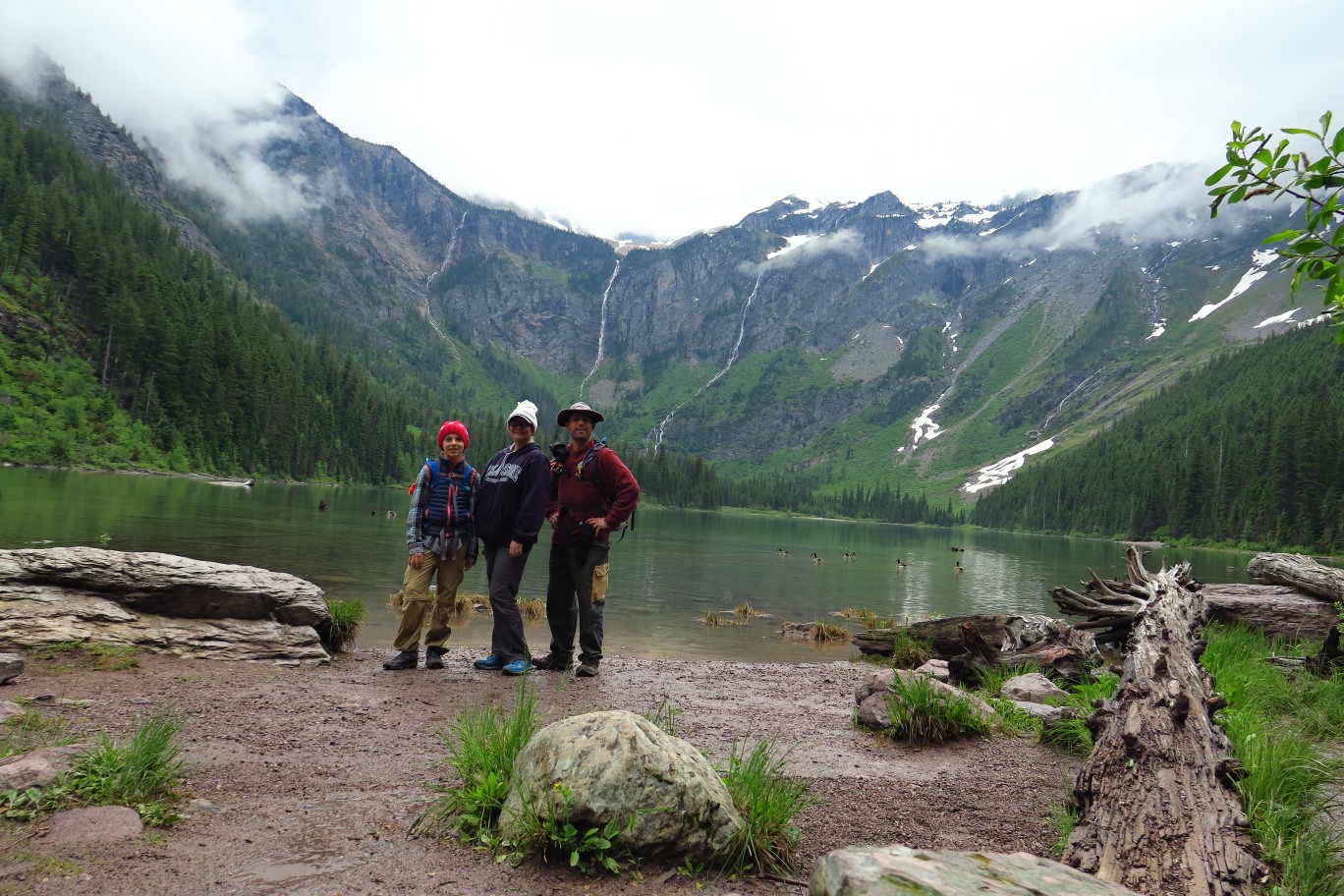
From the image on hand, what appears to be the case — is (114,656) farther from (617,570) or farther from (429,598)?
(617,570)

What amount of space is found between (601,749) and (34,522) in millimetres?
33025

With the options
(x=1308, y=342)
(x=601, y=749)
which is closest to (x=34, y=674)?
(x=601, y=749)

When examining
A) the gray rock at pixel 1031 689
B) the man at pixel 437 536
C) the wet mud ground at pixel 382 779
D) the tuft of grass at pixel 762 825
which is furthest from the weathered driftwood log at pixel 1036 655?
the man at pixel 437 536

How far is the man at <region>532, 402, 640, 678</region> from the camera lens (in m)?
9.95

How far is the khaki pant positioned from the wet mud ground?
24.0 inches

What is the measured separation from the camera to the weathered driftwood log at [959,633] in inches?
511

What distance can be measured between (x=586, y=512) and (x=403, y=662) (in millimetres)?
3496

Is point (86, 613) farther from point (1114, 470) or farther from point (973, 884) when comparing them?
point (1114, 470)

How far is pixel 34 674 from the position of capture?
754 centimetres

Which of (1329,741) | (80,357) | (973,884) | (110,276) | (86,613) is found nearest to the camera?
(973,884)

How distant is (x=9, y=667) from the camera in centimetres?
710

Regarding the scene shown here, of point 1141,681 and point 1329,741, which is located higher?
point 1141,681

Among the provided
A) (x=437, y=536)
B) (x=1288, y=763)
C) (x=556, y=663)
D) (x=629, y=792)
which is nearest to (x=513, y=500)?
(x=437, y=536)

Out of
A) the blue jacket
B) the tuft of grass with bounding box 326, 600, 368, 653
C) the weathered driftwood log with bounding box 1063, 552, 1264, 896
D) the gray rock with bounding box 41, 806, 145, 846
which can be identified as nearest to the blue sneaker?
the blue jacket
